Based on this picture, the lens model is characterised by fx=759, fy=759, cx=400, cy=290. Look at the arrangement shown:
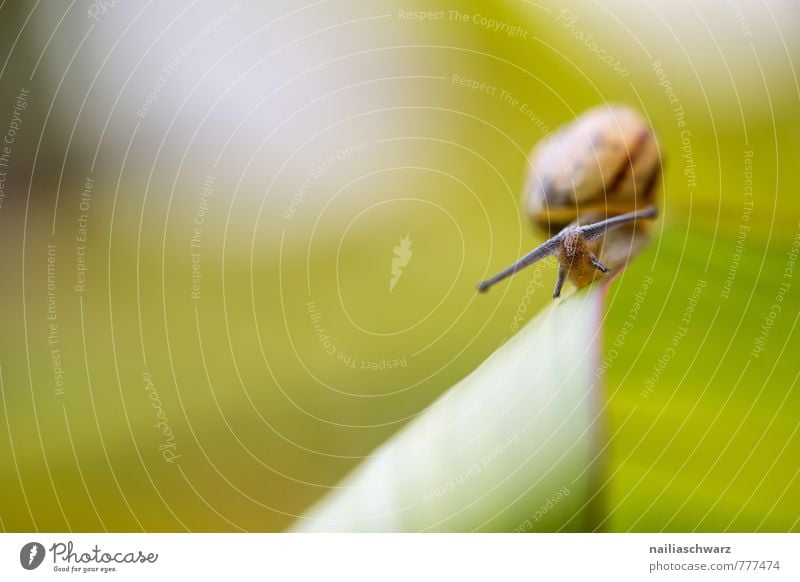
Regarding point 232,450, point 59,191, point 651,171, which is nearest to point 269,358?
point 232,450

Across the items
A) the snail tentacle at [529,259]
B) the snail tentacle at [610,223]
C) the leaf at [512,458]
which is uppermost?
the snail tentacle at [610,223]

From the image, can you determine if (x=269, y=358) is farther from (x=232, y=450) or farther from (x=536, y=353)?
(x=536, y=353)
